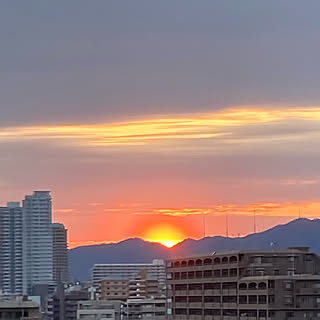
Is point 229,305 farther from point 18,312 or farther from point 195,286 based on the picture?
point 18,312

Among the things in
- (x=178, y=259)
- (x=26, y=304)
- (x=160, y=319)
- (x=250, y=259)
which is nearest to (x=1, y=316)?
(x=26, y=304)

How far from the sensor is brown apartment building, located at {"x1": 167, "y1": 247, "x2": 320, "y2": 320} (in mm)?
128125

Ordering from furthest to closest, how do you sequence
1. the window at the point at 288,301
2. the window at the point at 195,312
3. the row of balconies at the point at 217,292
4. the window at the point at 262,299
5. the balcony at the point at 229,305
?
the window at the point at 195,312 → the balcony at the point at 229,305 → the row of balconies at the point at 217,292 → the window at the point at 262,299 → the window at the point at 288,301

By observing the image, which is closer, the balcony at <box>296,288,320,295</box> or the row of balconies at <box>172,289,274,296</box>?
the balcony at <box>296,288,320,295</box>

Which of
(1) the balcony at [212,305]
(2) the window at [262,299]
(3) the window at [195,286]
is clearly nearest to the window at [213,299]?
(1) the balcony at [212,305]

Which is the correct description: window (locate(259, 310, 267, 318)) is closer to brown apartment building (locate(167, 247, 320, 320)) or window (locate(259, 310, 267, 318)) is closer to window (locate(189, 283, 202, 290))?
brown apartment building (locate(167, 247, 320, 320))

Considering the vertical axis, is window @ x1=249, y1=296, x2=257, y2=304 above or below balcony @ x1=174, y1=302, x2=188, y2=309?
below

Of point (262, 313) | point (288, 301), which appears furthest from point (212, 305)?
point (288, 301)

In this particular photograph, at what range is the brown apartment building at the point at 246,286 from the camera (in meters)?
128

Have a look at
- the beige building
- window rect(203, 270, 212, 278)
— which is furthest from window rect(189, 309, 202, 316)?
the beige building

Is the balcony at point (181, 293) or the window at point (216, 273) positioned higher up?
the window at point (216, 273)

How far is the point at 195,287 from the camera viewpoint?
150750mm

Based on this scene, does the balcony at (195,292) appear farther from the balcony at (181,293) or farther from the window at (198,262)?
the window at (198,262)

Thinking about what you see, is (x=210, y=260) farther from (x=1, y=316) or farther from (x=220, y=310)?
(x=1, y=316)
